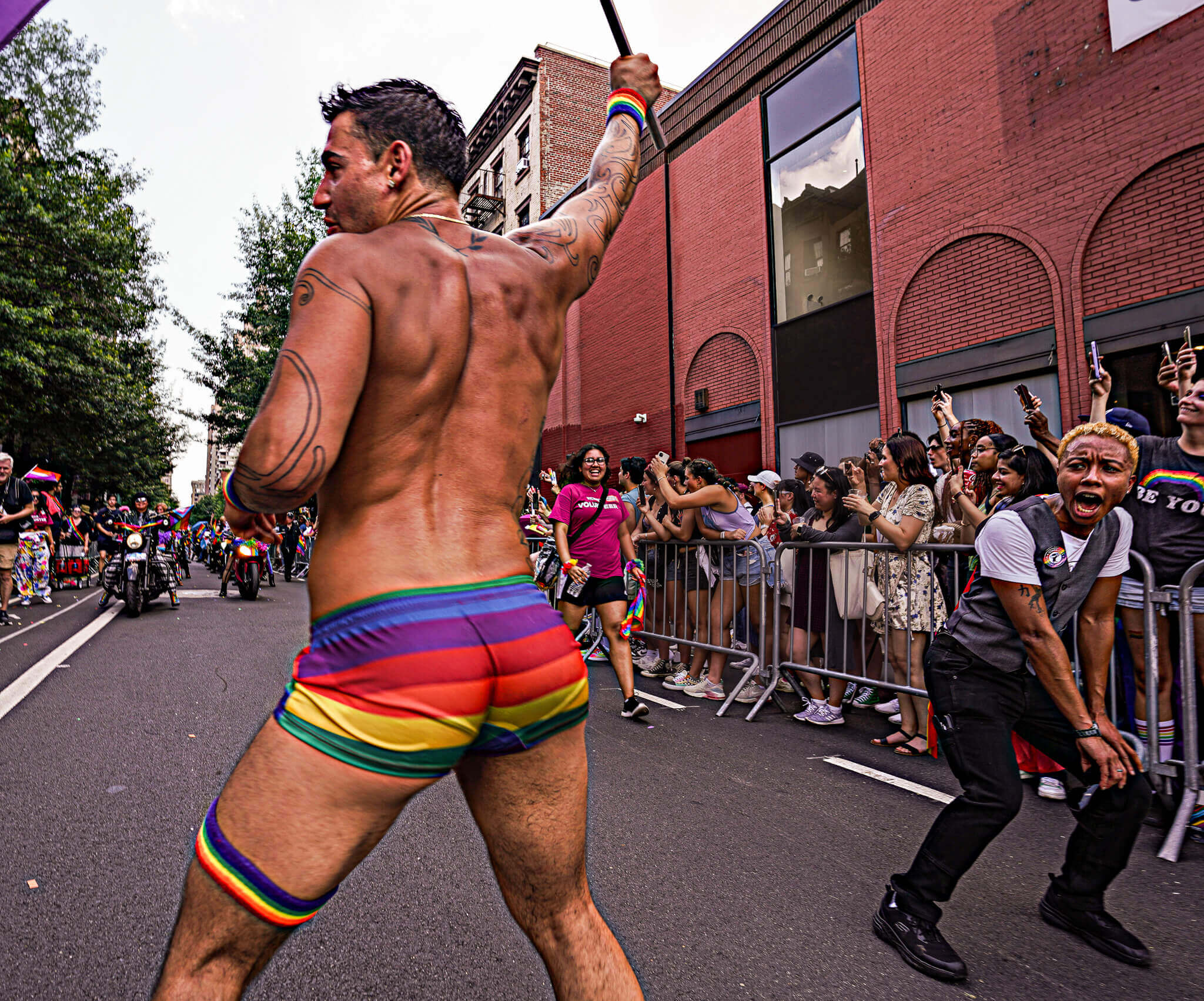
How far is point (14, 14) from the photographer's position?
2.62 meters

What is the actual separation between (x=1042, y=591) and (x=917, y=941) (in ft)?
4.16

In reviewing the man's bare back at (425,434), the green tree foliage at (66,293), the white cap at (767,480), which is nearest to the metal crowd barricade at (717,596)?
the white cap at (767,480)

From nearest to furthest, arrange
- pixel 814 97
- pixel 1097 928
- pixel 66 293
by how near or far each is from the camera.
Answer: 1. pixel 1097 928
2. pixel 814 97
3. pixel 66 293

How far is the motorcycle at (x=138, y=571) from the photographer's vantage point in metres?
10.4

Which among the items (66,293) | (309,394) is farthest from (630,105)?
(66,293)

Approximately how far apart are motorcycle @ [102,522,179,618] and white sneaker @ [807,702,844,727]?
9142mm

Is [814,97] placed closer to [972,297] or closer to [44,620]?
[972,297]

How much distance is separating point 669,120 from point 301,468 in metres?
17.3

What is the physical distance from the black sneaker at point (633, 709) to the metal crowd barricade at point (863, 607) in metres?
1.05

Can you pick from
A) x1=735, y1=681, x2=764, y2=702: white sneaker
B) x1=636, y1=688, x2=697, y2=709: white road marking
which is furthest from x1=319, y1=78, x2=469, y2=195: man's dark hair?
x1=735, y1=681, x2=764, y2=702: white sneaker

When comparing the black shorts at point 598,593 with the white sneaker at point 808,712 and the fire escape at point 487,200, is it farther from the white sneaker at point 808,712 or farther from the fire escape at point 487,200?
the fire escape at point 487,200

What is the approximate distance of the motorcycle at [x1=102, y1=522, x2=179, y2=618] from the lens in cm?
1038

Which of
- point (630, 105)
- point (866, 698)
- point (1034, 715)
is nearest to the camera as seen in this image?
point (630, 105)

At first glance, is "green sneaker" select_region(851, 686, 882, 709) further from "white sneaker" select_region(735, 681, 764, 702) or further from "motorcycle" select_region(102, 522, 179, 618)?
"motorcycle" select_region(102, 522, 179, 618)
